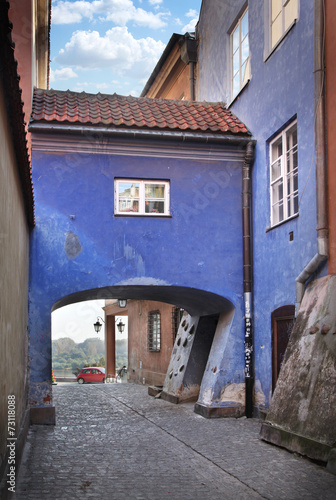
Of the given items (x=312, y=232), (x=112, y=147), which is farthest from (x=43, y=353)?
(x=312, y=232)

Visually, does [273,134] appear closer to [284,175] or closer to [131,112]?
[284,175]

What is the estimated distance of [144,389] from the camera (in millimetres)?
18469

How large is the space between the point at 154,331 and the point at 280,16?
12221 mm

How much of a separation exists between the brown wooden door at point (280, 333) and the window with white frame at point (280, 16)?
518cm

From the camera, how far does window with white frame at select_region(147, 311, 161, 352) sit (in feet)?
64.8

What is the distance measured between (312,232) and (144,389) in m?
10.8

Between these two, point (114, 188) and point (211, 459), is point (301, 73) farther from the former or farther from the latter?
point (211, 459)

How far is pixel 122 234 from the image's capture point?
12.0 meters

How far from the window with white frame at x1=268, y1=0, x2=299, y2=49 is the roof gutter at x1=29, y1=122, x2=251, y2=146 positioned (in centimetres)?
202

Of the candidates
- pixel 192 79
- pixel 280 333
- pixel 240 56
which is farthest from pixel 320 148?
pixel 192 79

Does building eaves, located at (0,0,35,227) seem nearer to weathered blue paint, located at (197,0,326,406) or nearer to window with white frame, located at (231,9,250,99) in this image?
weathered blue paint, located at (197,0,326,406)

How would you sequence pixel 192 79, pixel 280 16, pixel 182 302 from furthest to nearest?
1. pixel 192 79
2. pixel 182 302
3. pixel 280 16

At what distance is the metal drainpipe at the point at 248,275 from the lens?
1181cm

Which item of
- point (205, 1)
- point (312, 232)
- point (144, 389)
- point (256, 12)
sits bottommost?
point (144, 389)
